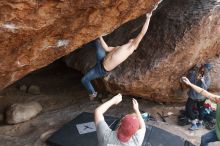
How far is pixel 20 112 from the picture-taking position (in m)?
7.36

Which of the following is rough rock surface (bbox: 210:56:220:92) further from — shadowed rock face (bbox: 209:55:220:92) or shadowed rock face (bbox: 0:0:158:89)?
shadowed rock face (bbox: 0:0:158:89)

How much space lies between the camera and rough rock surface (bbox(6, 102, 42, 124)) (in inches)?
287

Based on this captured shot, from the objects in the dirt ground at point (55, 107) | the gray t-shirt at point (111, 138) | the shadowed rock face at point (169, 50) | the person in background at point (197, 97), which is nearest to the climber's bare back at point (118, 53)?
the shadowed rock face at point (169, 50)

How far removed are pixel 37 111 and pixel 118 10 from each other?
3.11 metres

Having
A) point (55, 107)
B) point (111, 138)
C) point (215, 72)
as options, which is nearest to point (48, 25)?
point (111, 138)

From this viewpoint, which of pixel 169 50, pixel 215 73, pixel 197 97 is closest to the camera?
pixel 197 97

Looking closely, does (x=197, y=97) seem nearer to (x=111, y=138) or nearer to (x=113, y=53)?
(x=113, y=53)

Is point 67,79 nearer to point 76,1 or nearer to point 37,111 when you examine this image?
point 37,111

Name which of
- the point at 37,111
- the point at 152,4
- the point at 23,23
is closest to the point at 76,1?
the point at 23,23

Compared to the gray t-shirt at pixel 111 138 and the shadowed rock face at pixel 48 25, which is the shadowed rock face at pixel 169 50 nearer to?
the shadowed rock face at pixel 48 25

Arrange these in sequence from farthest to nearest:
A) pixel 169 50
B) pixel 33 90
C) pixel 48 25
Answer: pixel 33 90
pixel 169 50
pixel 48 25

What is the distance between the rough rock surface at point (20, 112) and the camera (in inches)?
287

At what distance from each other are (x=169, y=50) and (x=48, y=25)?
9.84 ft

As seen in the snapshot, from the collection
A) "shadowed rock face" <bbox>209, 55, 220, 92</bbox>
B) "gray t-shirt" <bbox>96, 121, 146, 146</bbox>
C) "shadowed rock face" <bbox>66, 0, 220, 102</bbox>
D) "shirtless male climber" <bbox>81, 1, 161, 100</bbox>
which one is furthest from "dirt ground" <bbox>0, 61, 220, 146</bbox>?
"gray t-shirt" <bbox>96, 121, 146, 146</bbox>
